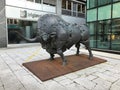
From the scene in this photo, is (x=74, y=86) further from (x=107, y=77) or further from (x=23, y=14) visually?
(x=23, y=14)

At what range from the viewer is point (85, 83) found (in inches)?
111

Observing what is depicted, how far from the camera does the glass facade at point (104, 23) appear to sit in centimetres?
713

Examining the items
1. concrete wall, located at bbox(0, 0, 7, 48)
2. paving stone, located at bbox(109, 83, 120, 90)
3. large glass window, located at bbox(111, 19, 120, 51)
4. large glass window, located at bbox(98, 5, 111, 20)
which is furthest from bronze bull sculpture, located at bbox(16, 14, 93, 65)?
concrete wall, located at bbox(0, 0, 7, 48)

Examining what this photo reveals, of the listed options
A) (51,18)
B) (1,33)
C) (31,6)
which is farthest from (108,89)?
(31,6)

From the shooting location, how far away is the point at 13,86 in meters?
2.66

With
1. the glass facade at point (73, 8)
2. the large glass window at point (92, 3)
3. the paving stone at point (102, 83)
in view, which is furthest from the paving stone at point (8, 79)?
the glass facade at point (73, 8)

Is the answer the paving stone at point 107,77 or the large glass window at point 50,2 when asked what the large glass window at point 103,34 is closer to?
the paving stone at point 107,77

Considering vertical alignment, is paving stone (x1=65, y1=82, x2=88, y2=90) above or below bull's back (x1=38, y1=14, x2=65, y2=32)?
below

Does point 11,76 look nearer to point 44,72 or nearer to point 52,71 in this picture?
point 44,72

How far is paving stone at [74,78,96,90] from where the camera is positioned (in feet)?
8.72

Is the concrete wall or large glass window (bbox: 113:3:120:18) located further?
the concrete wall

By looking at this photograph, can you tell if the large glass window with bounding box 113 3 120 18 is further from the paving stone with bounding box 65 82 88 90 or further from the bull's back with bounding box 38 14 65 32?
the paving stone with bounding box 65 82 88 90

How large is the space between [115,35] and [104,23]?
1174 millimetres

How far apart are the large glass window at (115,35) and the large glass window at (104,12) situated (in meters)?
0.66
